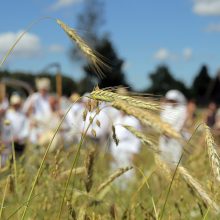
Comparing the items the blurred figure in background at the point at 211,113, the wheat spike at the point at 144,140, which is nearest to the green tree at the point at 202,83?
the blurred figure in background at the point at 211,113

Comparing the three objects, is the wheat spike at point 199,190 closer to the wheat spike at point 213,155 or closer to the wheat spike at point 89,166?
the wheat spike at point 213,155

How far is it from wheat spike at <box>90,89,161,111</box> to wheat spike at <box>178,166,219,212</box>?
0.98 feet

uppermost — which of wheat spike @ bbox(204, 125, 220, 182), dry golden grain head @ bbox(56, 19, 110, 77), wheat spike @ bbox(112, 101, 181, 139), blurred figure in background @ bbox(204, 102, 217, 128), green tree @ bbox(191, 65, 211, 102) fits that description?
dry golden grain head @ bbox(56, 19, 110, 77)

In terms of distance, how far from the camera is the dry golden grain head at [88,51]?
2.11m

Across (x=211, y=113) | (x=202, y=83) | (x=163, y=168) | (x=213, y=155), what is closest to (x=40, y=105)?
(x=211, y=113)

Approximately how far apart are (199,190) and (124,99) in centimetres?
38

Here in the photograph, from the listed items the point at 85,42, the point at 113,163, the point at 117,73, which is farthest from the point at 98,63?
the point at 117,73

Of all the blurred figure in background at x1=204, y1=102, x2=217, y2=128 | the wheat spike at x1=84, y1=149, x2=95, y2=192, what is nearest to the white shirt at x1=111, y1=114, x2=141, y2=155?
the blurred figure in background at x1=204, y1=102, x2=217, y2=128

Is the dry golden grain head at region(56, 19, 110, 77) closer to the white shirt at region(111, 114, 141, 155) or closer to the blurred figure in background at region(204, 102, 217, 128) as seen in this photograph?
the white shirt at region(111, 114, 141, 155)

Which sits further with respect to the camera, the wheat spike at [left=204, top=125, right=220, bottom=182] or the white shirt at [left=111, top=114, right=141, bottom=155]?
the white shirt at [left=111, top=114, right=141, bottom=155]

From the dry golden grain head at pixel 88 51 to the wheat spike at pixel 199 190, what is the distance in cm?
42

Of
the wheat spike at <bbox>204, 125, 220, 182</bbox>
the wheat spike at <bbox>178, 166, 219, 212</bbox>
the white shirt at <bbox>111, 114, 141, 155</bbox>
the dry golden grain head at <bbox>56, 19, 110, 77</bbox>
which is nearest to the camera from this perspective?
the wheat spike at <bbox>204, 125, 220, 182</bbox>

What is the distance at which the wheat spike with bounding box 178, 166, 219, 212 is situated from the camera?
77.6 inches

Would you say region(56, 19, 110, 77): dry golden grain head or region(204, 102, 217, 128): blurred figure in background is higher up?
region(56, 19, 110, 77): dry golden grain head
